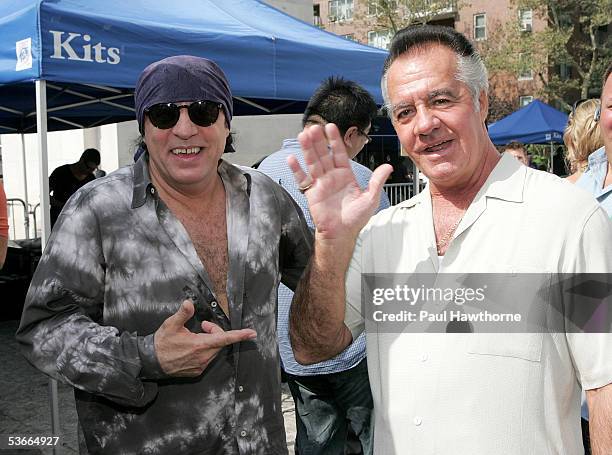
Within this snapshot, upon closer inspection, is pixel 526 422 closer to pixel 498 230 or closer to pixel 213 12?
pixel 498 230

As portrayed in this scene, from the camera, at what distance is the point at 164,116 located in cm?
194

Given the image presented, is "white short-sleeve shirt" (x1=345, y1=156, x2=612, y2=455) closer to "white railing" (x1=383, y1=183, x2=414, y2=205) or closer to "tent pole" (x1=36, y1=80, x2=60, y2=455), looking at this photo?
"tent pole" (x1=36, y1=80, x2=60, y2=455)

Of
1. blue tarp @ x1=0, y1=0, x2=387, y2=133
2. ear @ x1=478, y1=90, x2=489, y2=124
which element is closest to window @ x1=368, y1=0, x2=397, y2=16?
blue tarp @ x1=0, y1=0, x2=387, y2=133

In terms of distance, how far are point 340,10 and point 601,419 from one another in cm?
4256

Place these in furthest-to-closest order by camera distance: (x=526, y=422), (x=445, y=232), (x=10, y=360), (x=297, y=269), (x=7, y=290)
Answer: (x=7, y=290), (x=10, y=360), (x=297, y=269), (x=445, y=232), (x=526, y=422)

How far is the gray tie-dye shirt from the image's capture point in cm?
167

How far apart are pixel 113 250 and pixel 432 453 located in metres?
1.01

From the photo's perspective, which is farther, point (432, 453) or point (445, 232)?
point (445, 232)

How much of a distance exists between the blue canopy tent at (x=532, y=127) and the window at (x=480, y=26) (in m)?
27.2

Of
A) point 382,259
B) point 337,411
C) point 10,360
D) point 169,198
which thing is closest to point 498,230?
point 382,259

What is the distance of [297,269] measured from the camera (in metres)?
2.12

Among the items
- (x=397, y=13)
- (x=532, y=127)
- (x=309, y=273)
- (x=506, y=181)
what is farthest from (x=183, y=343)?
(x=397, y=13)

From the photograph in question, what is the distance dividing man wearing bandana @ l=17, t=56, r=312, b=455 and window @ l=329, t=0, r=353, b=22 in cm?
4020

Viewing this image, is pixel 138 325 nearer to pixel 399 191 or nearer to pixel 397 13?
pixel 399 191
